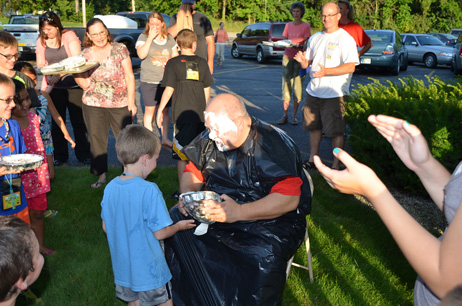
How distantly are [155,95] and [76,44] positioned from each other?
1347 mm

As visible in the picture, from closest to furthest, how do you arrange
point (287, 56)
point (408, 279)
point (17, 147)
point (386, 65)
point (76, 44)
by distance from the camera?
point (17, 147)
point (408, 279)
point (76, 44)
point (287, 56)
point (386, 65)

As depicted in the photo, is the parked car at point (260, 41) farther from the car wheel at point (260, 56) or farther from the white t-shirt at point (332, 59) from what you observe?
the white t-shirt at point (332, 59)

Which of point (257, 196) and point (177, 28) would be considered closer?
point (257, 196)

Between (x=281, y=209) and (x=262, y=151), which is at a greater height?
(x=262, y=151)

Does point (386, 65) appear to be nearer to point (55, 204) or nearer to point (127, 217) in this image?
point (55, 204)

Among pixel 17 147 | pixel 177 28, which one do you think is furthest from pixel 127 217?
pixel 177 28

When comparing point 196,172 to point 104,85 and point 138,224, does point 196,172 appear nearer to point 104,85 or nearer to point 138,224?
point 138,224

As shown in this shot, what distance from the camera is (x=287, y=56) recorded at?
8.37 m

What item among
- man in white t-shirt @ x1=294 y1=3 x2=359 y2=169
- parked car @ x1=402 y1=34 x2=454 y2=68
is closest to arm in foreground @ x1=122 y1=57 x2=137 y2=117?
man in white t-shirt @ x1=294 y1=3 x2=359 y2=169

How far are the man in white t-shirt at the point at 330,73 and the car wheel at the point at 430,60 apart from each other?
16.4 meters

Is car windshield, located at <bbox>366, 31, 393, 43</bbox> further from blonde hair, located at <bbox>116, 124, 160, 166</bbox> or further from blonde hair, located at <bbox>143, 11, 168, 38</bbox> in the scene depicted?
blonde hair, located at <bbox>116, 124, 160, 166</bbox>

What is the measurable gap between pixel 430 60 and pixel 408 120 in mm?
17183

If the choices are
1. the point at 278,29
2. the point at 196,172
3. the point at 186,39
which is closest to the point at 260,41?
the point at 278,29

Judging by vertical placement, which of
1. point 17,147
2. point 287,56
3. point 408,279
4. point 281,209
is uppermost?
point 287,56
